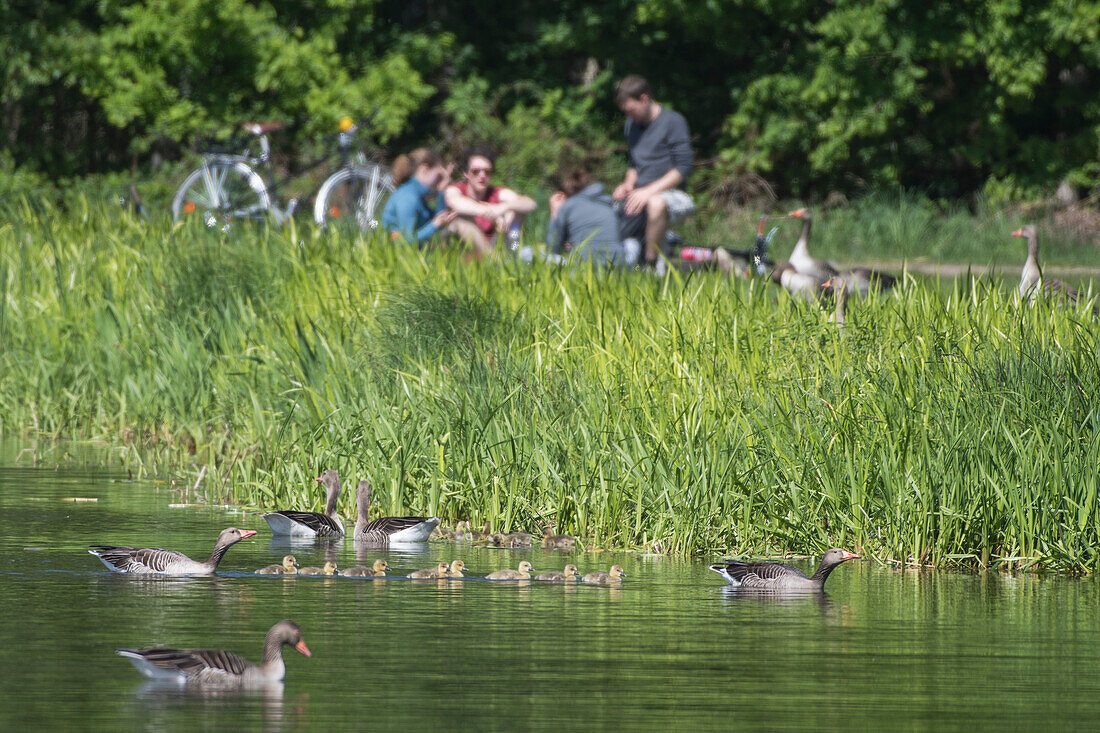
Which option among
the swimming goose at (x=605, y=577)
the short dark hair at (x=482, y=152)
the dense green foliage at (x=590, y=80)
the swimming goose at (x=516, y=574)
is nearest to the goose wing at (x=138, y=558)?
the swimming goose at (x=516, y=574)

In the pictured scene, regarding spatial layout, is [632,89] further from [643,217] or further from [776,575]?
[776,575]

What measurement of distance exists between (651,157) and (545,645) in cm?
948

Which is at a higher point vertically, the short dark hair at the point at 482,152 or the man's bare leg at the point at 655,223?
the short dark hair at the point at 482,152

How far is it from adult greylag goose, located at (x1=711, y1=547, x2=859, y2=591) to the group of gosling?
47 centimetres

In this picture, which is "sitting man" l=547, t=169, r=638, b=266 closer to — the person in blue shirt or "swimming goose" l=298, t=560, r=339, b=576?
the person in blue shirt

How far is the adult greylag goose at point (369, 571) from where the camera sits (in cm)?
712

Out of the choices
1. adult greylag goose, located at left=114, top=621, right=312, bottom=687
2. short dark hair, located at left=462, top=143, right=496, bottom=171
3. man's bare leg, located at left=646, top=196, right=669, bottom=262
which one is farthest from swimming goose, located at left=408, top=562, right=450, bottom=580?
short dark hair, located at left=462, top=143, right=496, bottom=171

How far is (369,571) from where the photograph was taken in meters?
7.14

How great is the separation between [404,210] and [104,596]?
27.6 ft

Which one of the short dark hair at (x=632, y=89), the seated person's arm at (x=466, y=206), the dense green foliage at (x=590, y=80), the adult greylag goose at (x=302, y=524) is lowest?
the adult greylag goose at (x=302, y=524)

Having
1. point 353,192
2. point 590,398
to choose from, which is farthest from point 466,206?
point 353,192

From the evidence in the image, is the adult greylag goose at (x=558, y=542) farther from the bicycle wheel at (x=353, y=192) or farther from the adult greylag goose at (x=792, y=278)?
the bicycle wheel at (x=353, y=192)

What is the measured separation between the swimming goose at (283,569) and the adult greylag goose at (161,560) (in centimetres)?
16

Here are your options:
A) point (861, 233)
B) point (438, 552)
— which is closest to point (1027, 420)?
point (438, 552)
